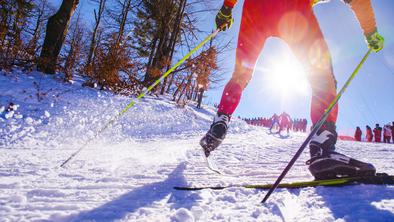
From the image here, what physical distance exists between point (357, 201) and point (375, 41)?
4.95 ft

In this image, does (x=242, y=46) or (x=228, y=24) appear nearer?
(x=242, y=46)

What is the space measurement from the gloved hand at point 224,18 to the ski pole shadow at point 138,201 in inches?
70.8

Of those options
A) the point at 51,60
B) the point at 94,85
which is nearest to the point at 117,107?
the point at 94,85

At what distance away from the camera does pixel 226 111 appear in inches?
98.8

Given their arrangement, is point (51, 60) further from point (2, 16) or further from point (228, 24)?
point (228, 24)

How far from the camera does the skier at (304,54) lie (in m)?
1.93

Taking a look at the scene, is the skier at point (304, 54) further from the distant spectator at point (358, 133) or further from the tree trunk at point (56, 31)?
the distant spectator at point (358, 133)

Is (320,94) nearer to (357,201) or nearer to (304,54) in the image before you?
(304,54)

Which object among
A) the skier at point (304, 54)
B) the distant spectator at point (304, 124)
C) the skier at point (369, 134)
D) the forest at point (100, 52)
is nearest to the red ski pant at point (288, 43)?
the skier at point (304, 54)

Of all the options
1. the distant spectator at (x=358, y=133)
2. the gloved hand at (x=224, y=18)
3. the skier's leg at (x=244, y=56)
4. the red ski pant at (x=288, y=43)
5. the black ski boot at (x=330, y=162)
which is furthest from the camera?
the distant spectator at (x=358, y=133)

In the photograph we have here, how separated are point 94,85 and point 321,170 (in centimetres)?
839

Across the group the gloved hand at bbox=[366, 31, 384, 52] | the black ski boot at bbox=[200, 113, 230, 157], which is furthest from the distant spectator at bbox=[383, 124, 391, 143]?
the black ski boot at bbox=[200, 113, 230, 157]

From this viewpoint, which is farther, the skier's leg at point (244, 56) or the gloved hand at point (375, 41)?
the skier's leg at point (244, 56)

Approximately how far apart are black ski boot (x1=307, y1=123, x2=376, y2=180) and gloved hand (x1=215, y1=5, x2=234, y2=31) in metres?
1.50
